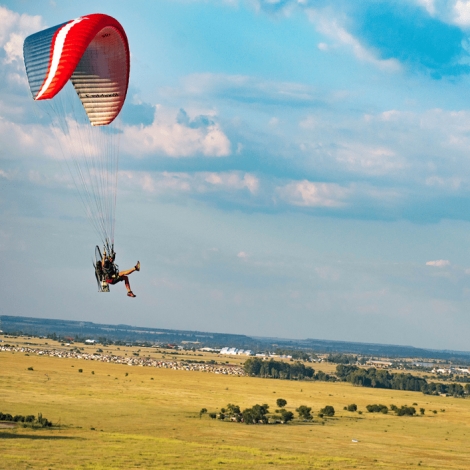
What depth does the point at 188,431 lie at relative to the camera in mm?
58031

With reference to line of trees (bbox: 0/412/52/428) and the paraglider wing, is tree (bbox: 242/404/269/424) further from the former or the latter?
the paraglider wing

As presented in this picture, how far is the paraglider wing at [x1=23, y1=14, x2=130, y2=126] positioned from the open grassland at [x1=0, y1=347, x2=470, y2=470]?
19.0 metres

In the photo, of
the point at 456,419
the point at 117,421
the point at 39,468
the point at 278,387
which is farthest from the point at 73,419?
the point at 278,387

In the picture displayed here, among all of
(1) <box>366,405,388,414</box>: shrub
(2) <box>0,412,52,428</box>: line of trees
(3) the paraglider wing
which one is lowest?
(2) <box>0,412,52,428</box>: line of trees

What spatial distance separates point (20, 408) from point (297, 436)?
23.2 m

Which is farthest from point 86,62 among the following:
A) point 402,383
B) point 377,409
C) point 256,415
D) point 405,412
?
point 402,383

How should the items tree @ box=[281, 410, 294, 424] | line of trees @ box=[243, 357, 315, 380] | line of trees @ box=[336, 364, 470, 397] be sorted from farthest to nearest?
line of trees @ box=[243, 357, 315, 380] → line of trees @ box=[336, 364, 470, 397] → tree @ box=[281, 410, 294, 424]

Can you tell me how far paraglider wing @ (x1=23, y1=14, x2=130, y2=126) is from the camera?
29.7 meters

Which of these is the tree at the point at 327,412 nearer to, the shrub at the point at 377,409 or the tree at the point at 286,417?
the tree at the point at 286,417

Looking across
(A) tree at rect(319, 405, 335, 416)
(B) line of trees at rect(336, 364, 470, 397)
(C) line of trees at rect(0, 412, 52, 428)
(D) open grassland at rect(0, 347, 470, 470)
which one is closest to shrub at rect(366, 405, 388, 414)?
(D) open grassland at rect(0, 347, 470, 470)

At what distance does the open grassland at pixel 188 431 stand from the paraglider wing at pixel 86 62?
1900cm

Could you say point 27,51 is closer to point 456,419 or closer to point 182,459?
point 182,459

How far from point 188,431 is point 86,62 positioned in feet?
110

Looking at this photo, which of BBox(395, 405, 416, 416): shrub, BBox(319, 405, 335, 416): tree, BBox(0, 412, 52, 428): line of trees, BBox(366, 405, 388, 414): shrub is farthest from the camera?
BBox(366, 405, 388, 414): shrub
